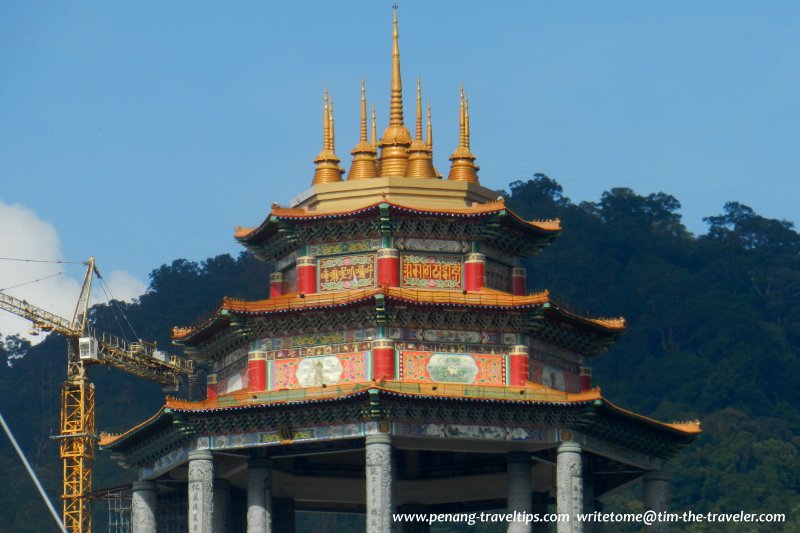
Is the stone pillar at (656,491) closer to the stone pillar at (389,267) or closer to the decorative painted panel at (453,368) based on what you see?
the decorative painted panel at (453,368)

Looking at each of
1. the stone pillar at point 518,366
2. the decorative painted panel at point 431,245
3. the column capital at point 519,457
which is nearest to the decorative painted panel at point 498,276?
the decorative painted panel at point 431,245

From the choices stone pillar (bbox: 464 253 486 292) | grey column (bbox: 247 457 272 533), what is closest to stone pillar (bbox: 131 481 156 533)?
grey column (bbox: 247 457 272 533)

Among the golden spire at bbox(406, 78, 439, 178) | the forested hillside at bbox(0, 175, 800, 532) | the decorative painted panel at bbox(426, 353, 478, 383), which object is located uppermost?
the forested hillside at bbox(0, 175, 800, 532)

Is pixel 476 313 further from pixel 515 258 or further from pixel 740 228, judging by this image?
pixel 740 228

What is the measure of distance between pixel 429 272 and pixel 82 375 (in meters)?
38.3

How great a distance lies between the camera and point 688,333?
501ft

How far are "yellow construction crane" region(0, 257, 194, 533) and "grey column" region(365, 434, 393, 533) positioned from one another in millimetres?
33688

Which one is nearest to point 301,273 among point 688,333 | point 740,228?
point 688,333

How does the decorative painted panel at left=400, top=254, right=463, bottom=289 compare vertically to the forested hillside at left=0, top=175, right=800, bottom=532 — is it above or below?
below

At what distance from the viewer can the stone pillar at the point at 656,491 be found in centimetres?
6619

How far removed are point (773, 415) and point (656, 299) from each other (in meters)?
19.6

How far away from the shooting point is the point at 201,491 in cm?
6191

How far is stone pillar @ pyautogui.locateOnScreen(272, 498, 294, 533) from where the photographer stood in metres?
68.2

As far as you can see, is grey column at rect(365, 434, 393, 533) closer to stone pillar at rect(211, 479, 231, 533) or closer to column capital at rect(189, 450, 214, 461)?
column capital at rect(189, 450, 214, 461)
